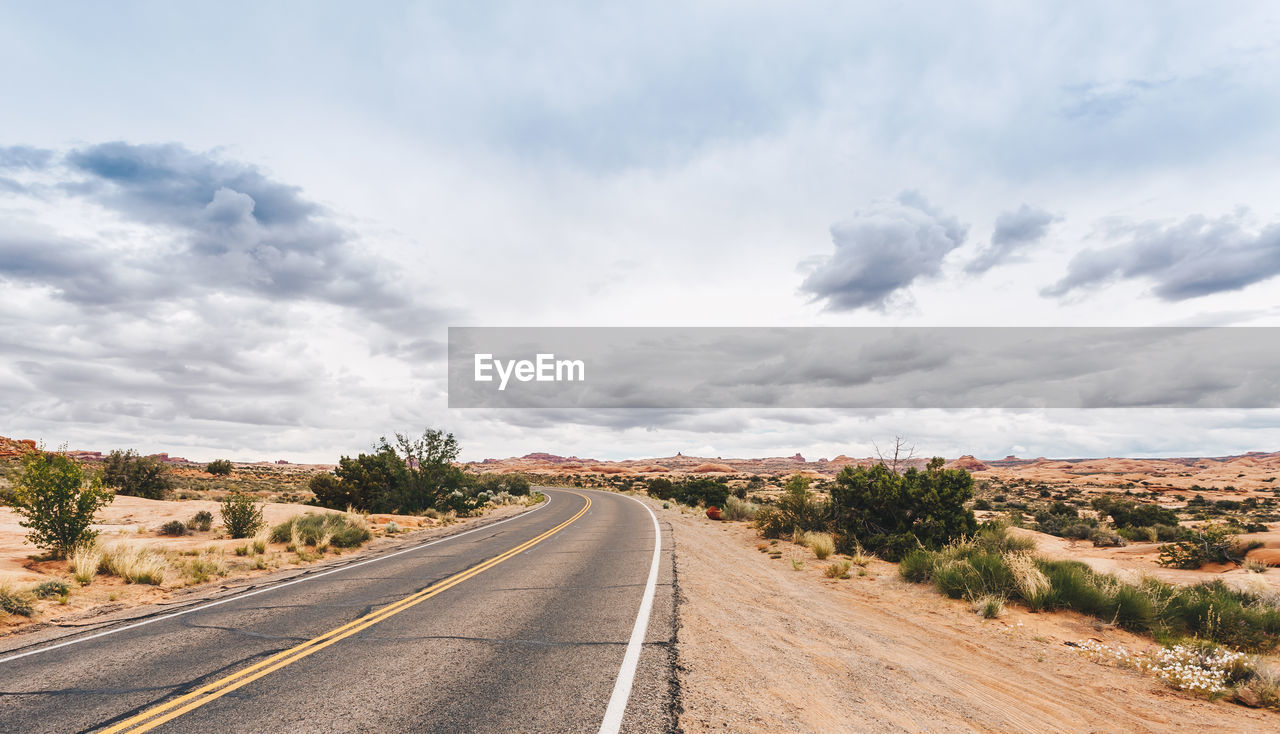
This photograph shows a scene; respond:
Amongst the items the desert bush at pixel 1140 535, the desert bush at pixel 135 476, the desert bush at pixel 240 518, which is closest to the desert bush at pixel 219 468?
the desert bush at pixel 135 476

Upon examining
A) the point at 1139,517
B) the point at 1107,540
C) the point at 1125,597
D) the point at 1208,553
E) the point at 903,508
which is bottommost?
the point at 1139,517

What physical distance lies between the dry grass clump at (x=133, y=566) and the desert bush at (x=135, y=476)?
29092 mm

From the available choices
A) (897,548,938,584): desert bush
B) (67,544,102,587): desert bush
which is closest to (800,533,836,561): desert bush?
(897,548,938,584): desert bush

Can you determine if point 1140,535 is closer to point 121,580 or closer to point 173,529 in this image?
point 121,580

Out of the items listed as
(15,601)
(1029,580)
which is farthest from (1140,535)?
(15,601)

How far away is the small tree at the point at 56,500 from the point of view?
1342 centimetres

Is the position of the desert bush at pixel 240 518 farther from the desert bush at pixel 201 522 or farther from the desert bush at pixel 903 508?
the desert bush at pixel 903 508

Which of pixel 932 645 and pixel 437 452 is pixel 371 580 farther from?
pixel 437 452

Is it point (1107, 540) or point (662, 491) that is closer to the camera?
point (1107, 540)

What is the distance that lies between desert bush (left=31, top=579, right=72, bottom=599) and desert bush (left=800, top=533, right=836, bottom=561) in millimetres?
16561

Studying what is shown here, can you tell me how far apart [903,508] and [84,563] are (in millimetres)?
19358

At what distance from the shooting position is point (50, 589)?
10867 millimetres

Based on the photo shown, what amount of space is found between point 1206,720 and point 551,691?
649 cm

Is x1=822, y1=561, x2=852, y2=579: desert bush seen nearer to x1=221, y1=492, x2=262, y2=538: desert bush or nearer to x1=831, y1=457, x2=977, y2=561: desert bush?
x1=831, y1=457, x2=977, y2=561: desert bush
